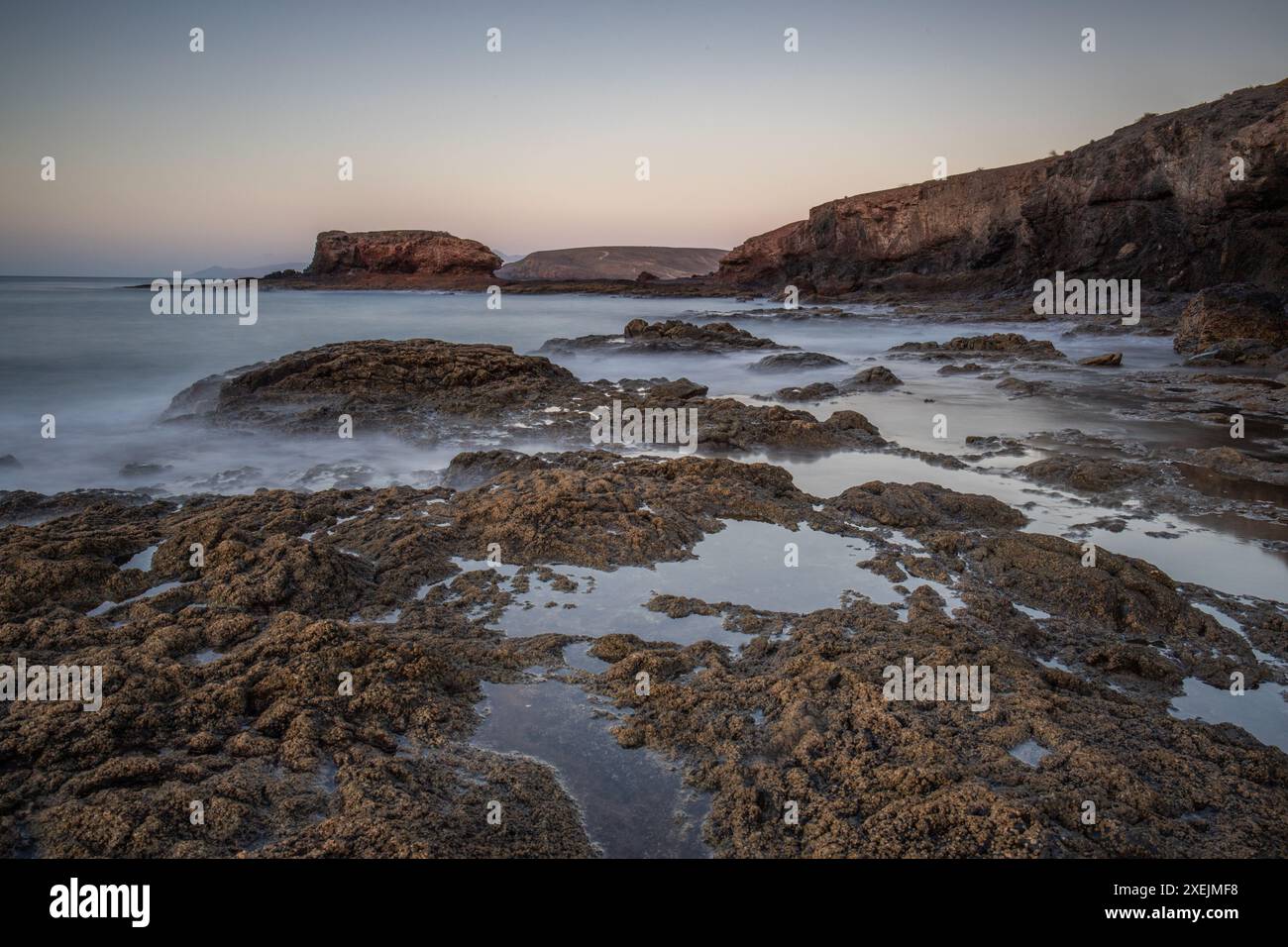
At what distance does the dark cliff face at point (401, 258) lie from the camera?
58.8 m

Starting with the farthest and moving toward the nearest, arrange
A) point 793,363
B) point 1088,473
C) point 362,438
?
point 793,363
point 362,438
point 1088,473

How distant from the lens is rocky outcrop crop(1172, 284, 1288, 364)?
1289 cm

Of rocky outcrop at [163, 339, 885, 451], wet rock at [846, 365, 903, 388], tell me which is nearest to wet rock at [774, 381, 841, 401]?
wet rock at [846, 365, 903, 388]

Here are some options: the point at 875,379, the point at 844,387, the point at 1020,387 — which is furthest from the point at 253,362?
A: the point at 1020,387

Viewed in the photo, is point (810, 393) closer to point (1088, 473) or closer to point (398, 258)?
point (1088, 473)

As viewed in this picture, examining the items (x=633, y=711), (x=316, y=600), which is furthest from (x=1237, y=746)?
(x=316, y=600)

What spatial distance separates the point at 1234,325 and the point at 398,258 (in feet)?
188

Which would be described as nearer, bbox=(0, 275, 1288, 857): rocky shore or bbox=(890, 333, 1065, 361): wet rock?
bbox=(0, 275, 1288, 857): rocky shore

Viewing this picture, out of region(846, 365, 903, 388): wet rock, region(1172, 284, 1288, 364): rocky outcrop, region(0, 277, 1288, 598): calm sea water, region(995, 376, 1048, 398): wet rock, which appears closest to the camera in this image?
region(0, 277, 1288, 598): calm sea water

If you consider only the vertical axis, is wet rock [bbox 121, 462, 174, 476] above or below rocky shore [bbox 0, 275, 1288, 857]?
above

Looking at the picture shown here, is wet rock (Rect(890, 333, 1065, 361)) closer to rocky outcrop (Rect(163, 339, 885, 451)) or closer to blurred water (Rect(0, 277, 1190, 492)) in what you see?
blurred water (Rect(0, 277, 1190, 492))

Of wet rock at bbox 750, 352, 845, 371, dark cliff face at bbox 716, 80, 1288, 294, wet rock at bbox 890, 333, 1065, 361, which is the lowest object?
wet rock at bbox 750, 352, 845, 371

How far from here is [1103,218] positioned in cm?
2683

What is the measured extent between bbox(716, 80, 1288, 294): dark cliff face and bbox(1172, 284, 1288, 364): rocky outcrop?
7.56 meters
